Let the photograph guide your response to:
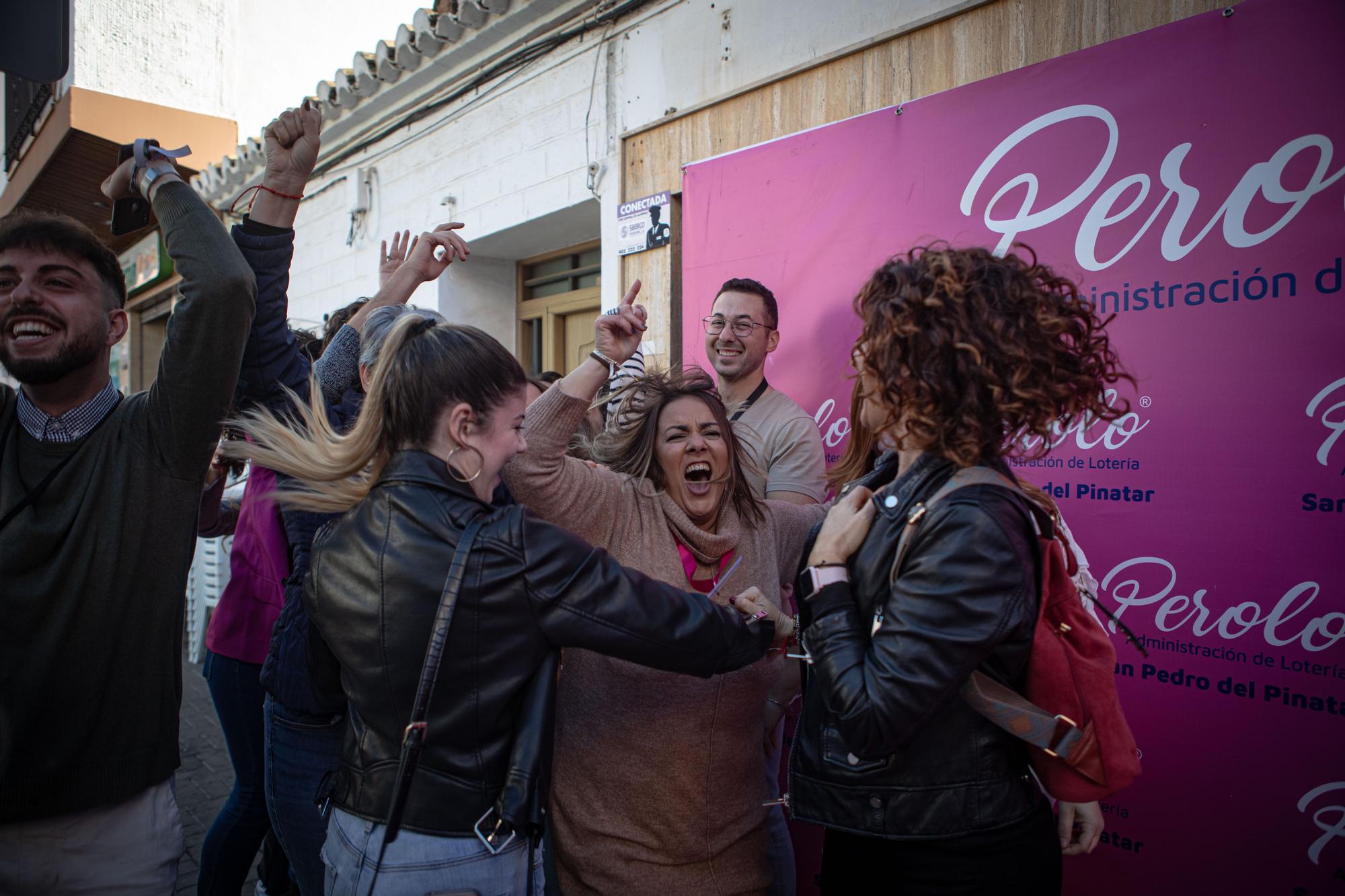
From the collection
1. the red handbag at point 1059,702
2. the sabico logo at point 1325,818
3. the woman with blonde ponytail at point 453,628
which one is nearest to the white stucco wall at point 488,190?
the woman with blonde ponytail at point 453,628

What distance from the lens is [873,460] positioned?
278 centimetres

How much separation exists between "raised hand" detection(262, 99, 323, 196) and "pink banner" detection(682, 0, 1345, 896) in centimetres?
177

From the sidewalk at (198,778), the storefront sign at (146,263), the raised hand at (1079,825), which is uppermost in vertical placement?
the storefront sign at (146,263)

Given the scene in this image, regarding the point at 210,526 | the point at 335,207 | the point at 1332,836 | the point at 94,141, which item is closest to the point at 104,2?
the point at 94,141

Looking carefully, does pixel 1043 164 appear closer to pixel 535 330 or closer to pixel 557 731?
pixel 557 731

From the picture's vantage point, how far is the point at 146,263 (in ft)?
38.2

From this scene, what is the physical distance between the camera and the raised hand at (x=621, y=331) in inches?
86.7

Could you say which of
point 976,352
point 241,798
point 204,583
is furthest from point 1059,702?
point 204,583

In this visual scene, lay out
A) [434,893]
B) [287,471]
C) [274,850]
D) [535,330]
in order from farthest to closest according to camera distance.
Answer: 1. [535,330]
2. [274,850]
3. [287,471]
4. [434,893]

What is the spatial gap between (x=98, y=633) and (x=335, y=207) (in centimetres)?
656

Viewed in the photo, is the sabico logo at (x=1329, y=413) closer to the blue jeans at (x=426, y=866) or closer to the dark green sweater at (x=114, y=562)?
the blue jeans at (x=426, y=866)

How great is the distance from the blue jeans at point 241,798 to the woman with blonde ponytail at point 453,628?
1.16 m

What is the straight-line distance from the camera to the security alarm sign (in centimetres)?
454

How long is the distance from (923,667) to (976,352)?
0.57 meters
